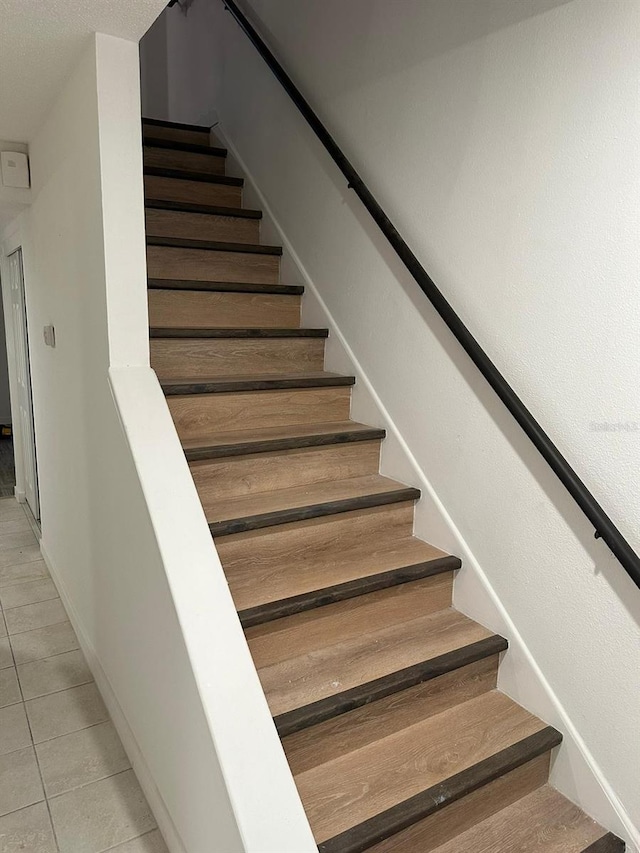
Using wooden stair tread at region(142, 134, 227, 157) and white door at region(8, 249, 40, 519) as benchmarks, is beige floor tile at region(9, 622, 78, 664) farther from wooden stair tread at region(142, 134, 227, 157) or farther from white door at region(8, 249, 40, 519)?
wooden stair tread at region(142, 134, 227, 157)

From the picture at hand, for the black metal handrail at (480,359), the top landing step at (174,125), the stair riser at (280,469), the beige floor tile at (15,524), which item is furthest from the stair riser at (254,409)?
the beige floor tile at (15,524)

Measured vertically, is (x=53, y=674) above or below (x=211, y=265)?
below

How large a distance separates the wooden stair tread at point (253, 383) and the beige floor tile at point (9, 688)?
4.53 ft

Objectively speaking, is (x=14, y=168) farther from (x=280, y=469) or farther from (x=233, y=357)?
(x=280, y=469)

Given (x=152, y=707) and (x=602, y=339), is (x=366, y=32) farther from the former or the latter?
(x=152, y=707)

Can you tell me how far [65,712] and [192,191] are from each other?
254cm

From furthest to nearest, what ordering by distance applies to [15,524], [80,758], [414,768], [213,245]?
[15,524] < [213,245] < [80,758] < [414,768]

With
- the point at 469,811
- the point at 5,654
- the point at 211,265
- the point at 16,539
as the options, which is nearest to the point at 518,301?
the point at 469,811

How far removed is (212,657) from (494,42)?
1.93 meters

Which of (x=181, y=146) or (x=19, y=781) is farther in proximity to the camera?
(x=181, y=146)

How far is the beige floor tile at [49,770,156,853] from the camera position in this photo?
5.82 ft

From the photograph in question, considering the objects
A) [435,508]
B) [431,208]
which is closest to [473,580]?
[435,508]

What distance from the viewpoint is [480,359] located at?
72.6 inches

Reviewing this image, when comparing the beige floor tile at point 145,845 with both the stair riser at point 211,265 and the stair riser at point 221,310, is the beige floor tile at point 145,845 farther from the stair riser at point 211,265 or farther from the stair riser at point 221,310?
the stair riser at point 211,265
